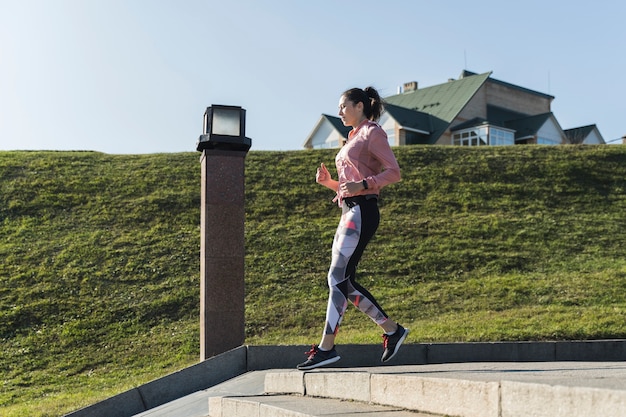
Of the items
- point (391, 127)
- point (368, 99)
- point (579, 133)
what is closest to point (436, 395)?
point (368, 99)

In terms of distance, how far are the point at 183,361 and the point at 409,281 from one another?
5.88 metres

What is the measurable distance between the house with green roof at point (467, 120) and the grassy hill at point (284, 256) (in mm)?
22452

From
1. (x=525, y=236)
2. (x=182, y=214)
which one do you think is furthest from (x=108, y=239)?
(x=525, y=236)

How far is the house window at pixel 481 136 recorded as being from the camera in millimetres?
Result: 49375

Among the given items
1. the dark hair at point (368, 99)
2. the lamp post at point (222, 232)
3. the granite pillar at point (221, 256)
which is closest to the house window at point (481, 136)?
the lamp post at point (222, 232)

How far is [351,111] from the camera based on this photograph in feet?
20.2

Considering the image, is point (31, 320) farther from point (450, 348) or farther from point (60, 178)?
point (60, 178)

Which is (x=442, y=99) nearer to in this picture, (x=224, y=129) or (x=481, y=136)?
(x=481, y=136)

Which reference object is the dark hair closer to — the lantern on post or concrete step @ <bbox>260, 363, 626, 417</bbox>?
concrete step @ <bbox>260, 363, 626, 417</bbox>

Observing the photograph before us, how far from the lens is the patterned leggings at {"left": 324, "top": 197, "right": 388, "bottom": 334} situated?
571 cm

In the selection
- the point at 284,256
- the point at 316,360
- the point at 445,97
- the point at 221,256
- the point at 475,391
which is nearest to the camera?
the point at 475,391

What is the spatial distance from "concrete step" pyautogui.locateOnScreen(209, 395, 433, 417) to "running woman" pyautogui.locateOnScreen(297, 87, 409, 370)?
0.50 metres

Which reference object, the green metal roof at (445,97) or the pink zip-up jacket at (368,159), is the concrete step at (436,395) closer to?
the pink zip-up jacket at (368,159)

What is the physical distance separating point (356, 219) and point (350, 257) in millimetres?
298
